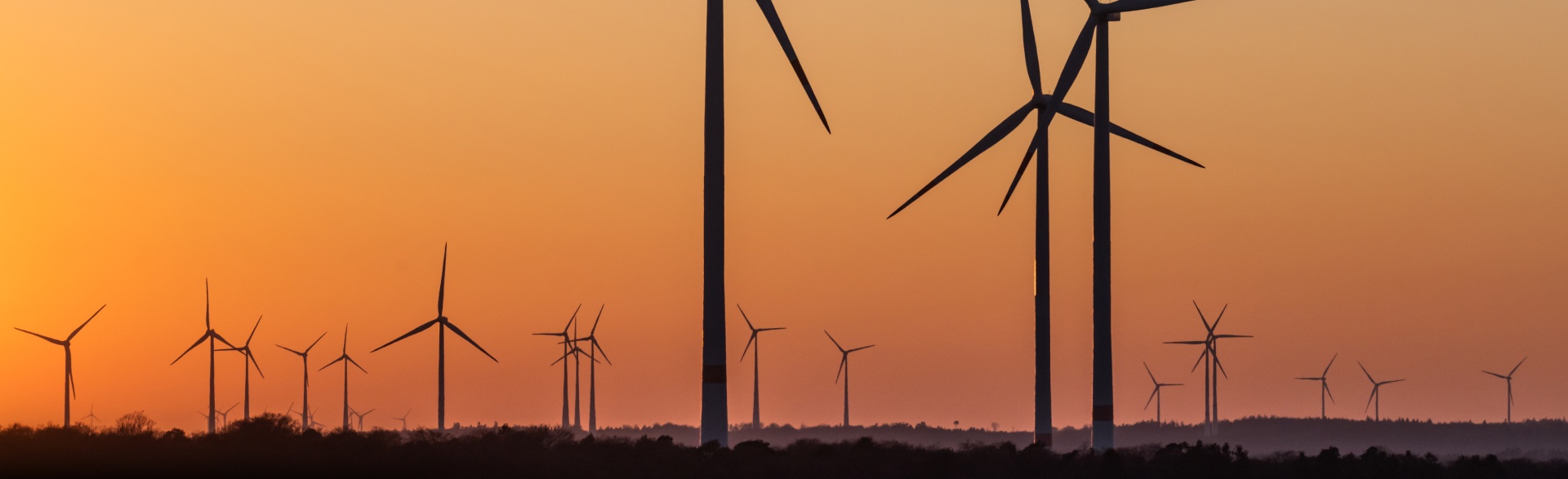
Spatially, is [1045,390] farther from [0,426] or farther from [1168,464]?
[0,426]

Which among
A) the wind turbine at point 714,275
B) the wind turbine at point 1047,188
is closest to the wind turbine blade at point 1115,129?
the wind turbine at point 1047,188

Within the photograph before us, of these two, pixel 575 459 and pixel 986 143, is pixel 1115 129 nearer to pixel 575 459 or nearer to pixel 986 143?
pixel 986 143

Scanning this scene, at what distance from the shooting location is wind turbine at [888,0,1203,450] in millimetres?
74875

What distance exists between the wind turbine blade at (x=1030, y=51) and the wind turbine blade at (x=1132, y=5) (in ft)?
34.2

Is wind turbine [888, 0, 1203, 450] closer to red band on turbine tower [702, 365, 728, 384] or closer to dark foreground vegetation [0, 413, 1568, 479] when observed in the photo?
dark foreground vegetation [0, 413, 1568, 479]

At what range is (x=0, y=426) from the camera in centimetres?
8325

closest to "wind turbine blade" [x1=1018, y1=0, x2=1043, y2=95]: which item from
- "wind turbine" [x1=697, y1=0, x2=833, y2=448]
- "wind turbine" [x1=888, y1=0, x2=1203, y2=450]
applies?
"wind turbine" [x1=888, y1=0, x2=1203, y2=450]

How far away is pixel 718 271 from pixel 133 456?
59.7 feet

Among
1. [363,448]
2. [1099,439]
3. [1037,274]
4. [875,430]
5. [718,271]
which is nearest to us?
[718,271]

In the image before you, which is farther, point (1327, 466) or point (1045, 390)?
point (1045, 390)

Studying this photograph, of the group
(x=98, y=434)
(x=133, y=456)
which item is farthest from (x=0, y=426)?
(x=133, y=456)

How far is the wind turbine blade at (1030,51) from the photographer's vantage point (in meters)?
90.9

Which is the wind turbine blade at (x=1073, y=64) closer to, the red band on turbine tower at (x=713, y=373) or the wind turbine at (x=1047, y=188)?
the wind turbine at (x=1047, y=188)

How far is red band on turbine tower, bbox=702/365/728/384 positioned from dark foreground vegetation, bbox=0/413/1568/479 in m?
1.84
